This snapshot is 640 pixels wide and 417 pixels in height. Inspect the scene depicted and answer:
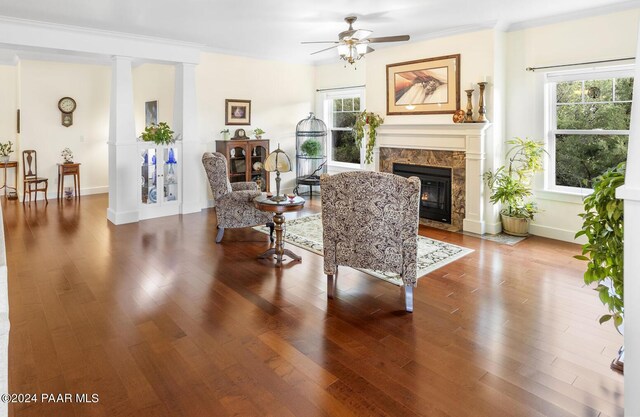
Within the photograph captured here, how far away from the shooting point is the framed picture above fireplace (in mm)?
5773

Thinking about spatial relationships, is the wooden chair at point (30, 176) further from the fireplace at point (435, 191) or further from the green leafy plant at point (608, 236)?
the green leafy plant at point (608, 236)

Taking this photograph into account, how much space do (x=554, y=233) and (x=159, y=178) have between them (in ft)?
18.5

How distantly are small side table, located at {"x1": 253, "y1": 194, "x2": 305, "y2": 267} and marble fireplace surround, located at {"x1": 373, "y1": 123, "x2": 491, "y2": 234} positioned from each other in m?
2.50

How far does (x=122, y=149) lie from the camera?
6.18 metres

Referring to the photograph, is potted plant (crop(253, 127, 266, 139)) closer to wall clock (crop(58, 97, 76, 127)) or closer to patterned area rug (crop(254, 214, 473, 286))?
patterned area rug (crop(254, 214, 473, 286))

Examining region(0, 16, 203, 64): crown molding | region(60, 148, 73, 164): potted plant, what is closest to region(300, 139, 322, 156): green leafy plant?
region(0, 16, 203, 64): crown molding

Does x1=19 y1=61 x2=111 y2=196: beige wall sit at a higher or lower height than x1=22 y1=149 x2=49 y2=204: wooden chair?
higher

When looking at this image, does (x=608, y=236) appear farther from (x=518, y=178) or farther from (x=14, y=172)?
(x=14, y=172)

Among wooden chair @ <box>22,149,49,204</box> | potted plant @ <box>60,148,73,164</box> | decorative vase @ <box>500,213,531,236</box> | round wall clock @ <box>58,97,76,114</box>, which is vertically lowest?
decorative vase @ <box>500,213,531,236</box>

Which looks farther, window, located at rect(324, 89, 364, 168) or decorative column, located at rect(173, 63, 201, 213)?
window, located at rect(324, 89, 364, 168)

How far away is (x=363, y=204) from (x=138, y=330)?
1.82 meters

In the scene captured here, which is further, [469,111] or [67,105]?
[67,105]

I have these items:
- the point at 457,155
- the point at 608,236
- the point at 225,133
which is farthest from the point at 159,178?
the point at 608,236

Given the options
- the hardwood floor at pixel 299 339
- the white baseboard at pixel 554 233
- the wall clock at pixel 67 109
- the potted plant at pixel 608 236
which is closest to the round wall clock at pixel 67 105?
the wall clock at pixel 67 109
